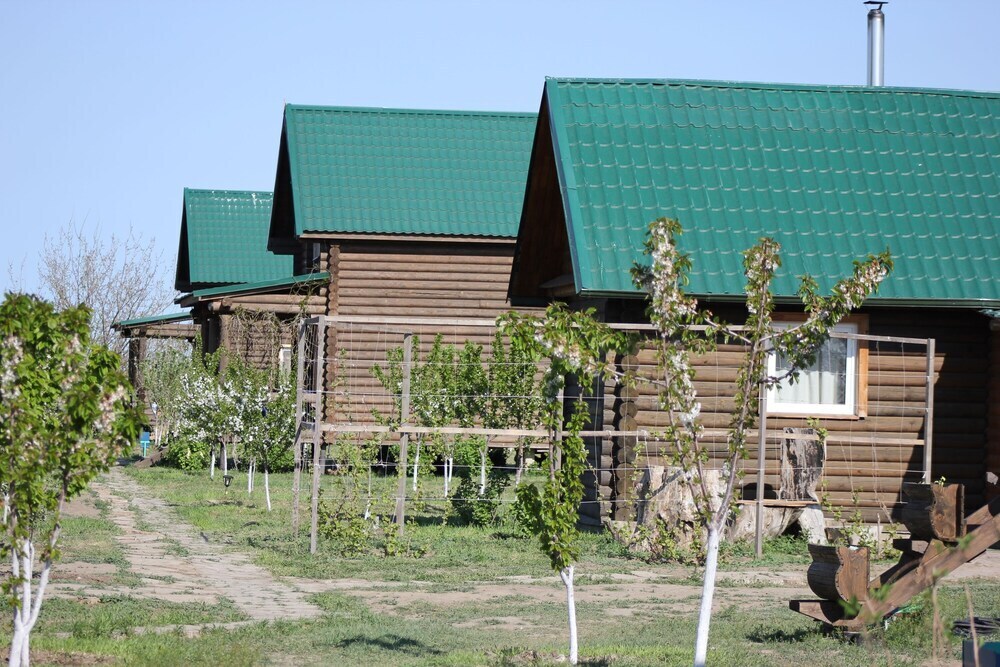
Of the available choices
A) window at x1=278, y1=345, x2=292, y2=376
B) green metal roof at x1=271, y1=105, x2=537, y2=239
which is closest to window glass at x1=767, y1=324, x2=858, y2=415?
window at x1=278, y1=345, x2=292, y2=376

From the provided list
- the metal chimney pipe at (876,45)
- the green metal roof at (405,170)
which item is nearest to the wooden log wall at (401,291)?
the green metal roof at (405,170)

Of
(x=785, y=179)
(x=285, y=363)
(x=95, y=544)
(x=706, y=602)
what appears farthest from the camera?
(x=285, y=363)

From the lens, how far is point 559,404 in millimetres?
9922

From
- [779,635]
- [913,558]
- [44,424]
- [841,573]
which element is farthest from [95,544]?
[913,558]

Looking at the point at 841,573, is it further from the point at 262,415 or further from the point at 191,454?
the point at 191,454

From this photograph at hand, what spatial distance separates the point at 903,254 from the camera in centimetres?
1723

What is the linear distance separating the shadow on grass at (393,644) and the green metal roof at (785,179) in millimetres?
6982

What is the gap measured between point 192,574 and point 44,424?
5438 millimetres

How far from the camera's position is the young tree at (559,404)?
27.9 feet

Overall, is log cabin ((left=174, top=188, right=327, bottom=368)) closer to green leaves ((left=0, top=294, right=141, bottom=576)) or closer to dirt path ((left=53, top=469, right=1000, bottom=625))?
dirt path ((left=53, top=469, right=1000, bottom=625))

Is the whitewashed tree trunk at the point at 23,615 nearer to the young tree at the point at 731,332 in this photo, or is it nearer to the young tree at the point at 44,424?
the young tree at the point at 44,424

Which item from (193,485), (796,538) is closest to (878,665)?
(796,538)

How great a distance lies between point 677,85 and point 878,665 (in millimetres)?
11342

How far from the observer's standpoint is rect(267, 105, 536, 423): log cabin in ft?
91.0
